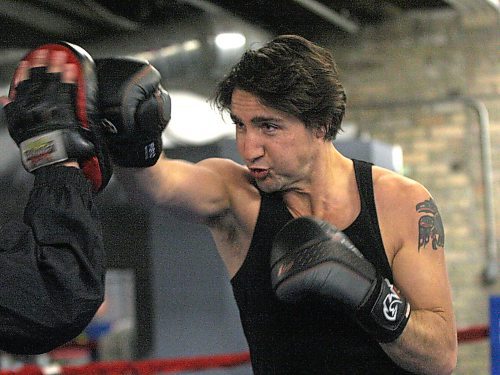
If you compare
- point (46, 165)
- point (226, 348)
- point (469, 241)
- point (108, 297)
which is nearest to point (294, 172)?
point (46, 165)

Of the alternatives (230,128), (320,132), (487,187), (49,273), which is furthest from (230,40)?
(49,273)

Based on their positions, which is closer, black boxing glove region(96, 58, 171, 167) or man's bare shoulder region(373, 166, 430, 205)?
black boxing glove region(96, 58, 171, 167)

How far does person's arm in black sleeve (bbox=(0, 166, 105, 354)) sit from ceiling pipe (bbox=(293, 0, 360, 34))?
384cm

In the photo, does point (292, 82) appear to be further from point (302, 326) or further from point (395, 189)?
point (302, 326)

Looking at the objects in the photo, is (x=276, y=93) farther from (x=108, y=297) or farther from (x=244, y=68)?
(x=108, y=297)

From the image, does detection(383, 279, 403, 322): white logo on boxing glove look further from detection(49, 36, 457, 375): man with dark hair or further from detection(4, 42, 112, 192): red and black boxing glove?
detection(4, 42, 112, 192): red and black boxing glove

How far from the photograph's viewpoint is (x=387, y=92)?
5680 millimetres

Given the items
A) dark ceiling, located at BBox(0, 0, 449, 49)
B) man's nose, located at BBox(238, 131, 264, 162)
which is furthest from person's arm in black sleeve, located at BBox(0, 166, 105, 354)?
dark ceiling, located at BBox(0, 0, 449, 49)

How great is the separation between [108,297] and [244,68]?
5.37 metres

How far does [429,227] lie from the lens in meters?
→ 1.73

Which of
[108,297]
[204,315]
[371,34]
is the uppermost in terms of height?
[371,34]

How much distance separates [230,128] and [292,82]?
11.0 ft

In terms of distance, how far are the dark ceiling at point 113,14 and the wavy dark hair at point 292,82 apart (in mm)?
2720

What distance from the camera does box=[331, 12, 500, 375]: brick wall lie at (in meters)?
5.48
